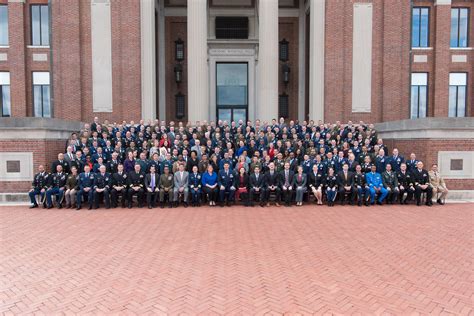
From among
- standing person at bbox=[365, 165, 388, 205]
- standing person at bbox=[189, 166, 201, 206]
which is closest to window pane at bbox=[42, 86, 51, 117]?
standing person at bbox=[189, 166, 201, 206]

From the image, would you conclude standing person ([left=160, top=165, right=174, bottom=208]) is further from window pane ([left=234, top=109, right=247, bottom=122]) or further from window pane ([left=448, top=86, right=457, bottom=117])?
window pane ([left=448, top=86, right=457, bottom=117])

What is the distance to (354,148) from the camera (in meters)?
14.0

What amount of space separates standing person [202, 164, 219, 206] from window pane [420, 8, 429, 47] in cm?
1875

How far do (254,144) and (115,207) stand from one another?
6.12 metres

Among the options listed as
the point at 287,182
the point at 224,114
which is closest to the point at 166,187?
the point at 287,182

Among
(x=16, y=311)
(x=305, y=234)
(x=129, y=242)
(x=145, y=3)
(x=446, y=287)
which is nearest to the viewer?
(x=16, y=311)

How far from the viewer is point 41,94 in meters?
21.7

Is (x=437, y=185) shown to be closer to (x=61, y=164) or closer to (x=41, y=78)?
(x=61, y=164)

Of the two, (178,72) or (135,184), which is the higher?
(178,72)

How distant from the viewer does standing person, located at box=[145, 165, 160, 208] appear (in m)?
11.8

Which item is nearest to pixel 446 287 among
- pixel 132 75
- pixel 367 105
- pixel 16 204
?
pixel 16 204

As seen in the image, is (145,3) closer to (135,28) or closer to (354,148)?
(135,28)

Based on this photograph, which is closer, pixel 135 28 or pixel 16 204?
pixel 16 204

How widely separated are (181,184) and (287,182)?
Answer: 3.96 metres
